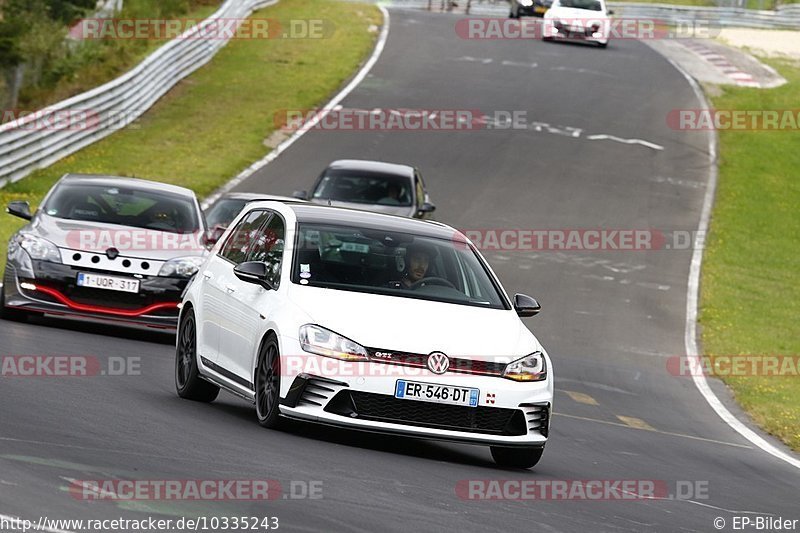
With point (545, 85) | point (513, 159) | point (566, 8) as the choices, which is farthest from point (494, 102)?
point (566, 8)

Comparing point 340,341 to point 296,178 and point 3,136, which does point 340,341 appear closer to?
point 3,136

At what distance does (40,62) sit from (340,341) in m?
32.0

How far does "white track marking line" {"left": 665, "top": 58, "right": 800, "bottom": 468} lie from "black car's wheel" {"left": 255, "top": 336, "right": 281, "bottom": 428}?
494 centimetres

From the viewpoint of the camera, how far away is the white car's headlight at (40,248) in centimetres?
1495

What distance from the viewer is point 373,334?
958cm

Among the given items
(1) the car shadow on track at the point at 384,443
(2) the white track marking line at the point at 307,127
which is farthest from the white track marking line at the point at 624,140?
(1) the car shadow on track at the point at 384,443

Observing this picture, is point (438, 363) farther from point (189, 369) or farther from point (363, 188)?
point (363, 188)

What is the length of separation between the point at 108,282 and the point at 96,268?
0.59 ft

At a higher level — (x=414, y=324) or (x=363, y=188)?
(x=414, y=324)

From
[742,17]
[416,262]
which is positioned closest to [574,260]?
[416,262]

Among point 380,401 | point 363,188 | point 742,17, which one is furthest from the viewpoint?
point 742,17

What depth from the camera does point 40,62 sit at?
39844 millimetres

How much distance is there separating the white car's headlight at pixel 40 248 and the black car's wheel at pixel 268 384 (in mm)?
5390

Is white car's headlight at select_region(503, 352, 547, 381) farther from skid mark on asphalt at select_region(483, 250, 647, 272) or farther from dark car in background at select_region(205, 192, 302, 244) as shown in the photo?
skid mark on asphalt at select_region(483, 250, 647, 272)
